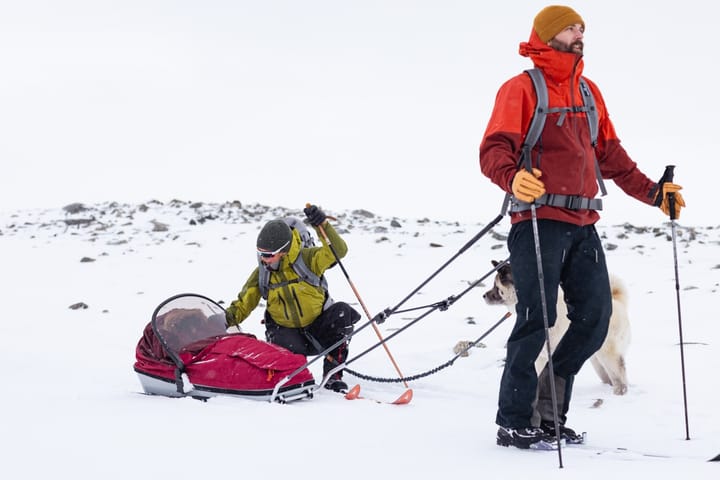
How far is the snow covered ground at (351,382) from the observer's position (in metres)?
3.20

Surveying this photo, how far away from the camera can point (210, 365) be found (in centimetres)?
520

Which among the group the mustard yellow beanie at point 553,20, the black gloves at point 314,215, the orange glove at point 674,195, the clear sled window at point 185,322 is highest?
the mustard yellow beanie at point 553,20

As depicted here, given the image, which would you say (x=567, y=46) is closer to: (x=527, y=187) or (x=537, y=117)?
(x=537, y=117)

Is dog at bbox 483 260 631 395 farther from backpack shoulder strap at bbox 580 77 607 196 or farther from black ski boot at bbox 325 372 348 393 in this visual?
backpack shoulder strap at bbox 580 77 607 196

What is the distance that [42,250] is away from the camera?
15.7m

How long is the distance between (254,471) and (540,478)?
122 centimetres

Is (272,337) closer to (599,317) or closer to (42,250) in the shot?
(599,317)

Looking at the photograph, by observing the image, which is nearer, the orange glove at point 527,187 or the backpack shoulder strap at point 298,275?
the orange glove at point 527,187

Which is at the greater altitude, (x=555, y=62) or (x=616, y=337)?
(x=555, y=62)

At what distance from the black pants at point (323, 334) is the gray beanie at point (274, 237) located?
741mm

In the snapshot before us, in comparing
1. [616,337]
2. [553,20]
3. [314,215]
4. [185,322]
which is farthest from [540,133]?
[185,322]

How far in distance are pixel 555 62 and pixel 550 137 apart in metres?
0.39

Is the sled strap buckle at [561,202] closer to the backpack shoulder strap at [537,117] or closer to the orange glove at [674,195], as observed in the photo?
the backpack shoulder strap at [537,117]

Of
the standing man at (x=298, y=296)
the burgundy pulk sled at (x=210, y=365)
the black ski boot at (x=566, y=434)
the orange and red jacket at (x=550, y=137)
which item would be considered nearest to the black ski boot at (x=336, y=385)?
the standing man at (x=298, y=296)
